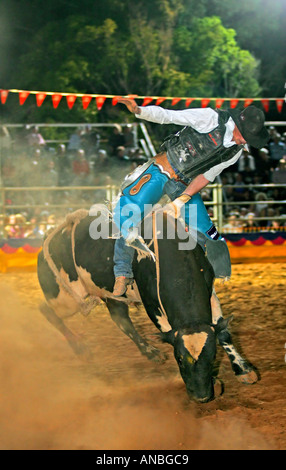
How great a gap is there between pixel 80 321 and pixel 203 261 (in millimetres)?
2731

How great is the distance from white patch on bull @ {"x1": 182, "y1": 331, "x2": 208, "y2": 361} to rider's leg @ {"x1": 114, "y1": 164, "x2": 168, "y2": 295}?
87 cm

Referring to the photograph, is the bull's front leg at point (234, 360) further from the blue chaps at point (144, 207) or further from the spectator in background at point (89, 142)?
the spectator in background at point (89, 142)

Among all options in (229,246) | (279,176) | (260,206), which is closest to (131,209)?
(229,246)

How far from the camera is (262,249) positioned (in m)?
10.4

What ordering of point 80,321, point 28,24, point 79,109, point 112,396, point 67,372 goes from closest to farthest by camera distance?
1. point 112,396
2. point 67,372
3. point 80,321
4. point 79,109
5. point 28,24

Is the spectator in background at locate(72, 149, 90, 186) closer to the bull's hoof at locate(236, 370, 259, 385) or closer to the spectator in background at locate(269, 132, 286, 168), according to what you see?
the spectator in background at locate(269, 132, 286, 168)

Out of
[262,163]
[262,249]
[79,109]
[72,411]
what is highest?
[79,109]

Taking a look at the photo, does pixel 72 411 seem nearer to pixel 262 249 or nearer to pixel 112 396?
pixel 112 396

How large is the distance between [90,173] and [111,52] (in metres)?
7.07

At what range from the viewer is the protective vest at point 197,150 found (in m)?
3.96

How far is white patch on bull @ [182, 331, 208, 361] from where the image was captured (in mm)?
3428

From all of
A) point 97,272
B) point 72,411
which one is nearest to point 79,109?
point 97,272

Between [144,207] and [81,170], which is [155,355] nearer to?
[144,207]

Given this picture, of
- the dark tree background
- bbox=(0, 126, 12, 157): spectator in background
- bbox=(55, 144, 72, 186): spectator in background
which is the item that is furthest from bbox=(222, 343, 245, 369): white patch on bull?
the dark tree background
